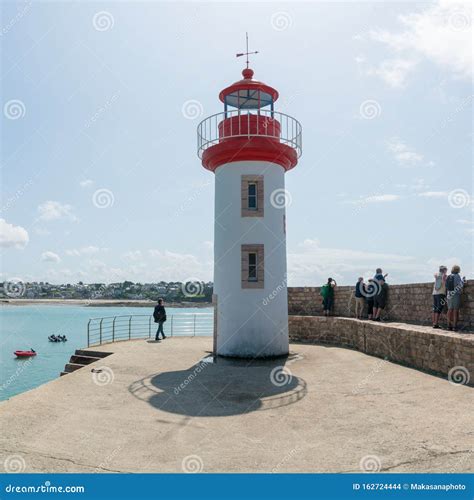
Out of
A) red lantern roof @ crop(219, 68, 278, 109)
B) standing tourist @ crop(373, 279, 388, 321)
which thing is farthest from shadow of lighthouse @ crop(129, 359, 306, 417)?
red lantern roof @ crop(219, 68, 278, 109)

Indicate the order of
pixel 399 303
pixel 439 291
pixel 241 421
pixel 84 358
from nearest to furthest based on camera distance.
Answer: pixel 241 421
pixel 439 291
pixel 84 358
pixel 399 303

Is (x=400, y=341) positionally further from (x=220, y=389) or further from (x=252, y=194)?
(x=252, y=194)

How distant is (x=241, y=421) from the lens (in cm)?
788

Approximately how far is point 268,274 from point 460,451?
866 centimetres

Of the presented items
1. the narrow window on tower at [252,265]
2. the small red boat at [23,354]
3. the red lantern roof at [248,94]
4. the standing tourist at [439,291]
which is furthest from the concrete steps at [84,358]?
the small red boat at [23,354]

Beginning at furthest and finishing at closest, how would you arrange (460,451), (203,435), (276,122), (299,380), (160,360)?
(276,122), (160,360), (299,380), (203,435), (460,451)

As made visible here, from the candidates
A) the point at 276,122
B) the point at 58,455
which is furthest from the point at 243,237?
the point at 58,455

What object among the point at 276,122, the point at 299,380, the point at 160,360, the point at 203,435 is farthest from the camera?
the point at 276,122

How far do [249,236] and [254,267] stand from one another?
3.22 ft

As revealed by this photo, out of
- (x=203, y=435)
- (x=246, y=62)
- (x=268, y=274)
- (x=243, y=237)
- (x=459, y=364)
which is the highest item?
(x=246, y=62)

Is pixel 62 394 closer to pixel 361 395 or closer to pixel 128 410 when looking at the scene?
pixel 128 410

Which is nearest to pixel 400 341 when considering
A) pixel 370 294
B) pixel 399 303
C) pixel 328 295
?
pixel 399 303

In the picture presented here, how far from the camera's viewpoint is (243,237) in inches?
558

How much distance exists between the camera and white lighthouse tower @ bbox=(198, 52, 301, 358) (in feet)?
46.2
